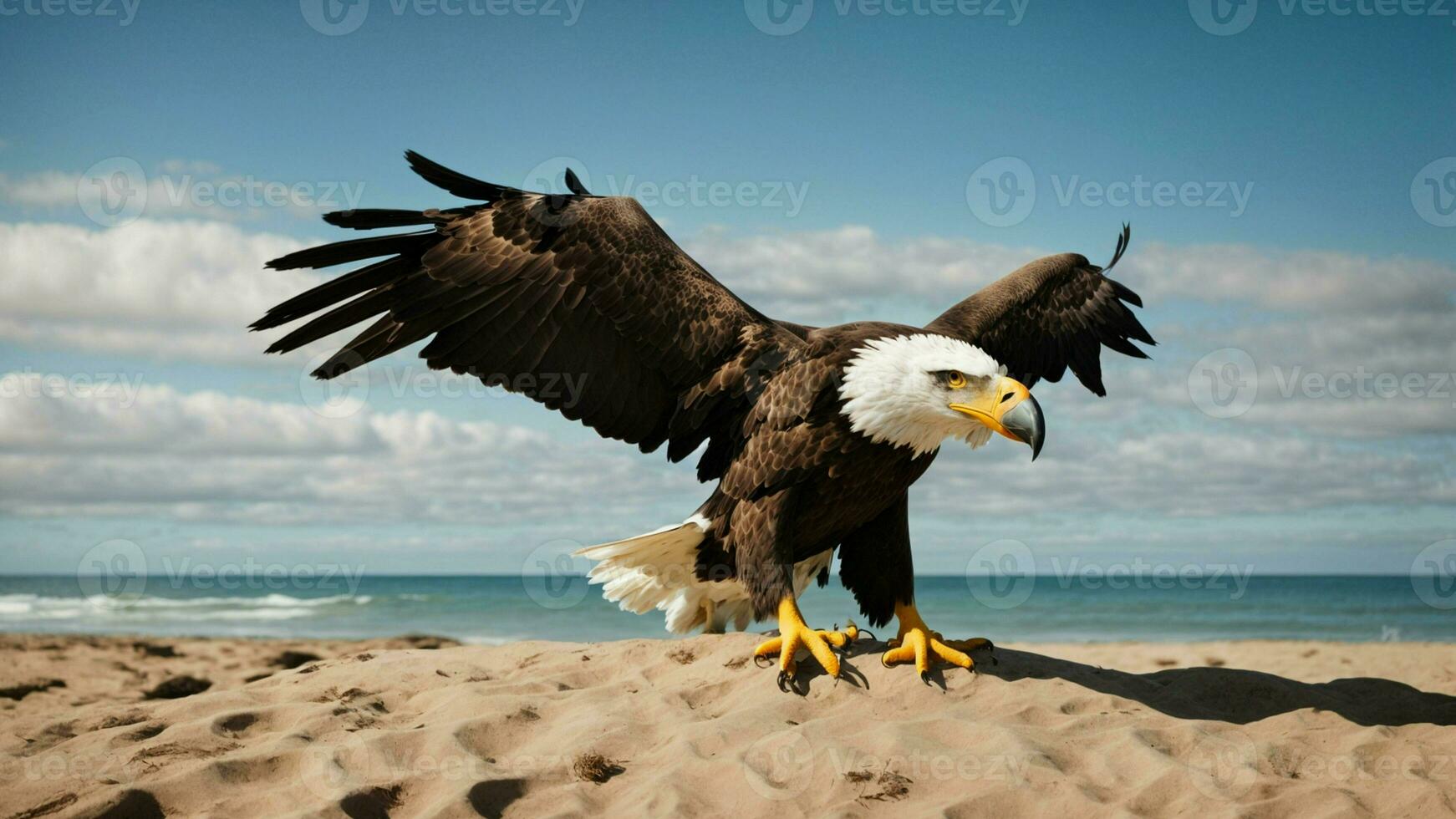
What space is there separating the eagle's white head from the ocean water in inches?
450

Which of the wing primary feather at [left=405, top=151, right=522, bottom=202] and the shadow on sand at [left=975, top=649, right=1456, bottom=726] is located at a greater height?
the wing primary feather at [left=405, top=151, right=522, bottom=202]

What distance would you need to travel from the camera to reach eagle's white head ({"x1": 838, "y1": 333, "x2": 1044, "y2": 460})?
4.12 meters

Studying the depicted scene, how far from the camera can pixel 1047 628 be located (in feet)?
73.9

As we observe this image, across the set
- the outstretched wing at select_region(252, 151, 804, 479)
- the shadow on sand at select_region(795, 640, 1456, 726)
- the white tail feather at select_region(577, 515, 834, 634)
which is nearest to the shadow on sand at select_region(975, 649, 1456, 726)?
the shadow on sand at select_region(795, 640, 1456, 726)

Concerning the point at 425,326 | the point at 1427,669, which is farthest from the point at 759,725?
the point at 1427,669

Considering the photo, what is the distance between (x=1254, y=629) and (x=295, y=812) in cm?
2297

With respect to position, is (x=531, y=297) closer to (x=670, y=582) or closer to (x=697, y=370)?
(x=697, y=370)

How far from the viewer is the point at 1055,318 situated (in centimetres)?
571

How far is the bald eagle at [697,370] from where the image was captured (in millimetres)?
4344

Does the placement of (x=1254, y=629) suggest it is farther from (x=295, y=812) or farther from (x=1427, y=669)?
(x=295, y=812)

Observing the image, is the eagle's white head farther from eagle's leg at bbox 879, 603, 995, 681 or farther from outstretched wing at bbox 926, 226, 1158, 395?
outstretched wing at bbox 926, 226, 1158, 395

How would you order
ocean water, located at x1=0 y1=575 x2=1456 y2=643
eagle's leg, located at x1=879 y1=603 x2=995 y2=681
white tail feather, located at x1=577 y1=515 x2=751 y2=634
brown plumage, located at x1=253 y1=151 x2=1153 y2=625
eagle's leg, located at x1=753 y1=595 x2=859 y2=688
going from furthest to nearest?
1. ocean water, located at x1=0 y1=575 x2=1456 y2=643
2. white tail feather, located at x1=577 y1=515 x2=751 y2=634
3. brown plumage, located at x1=253 y1=151 x2=1153 y2=625
4. eagle's leg, located at x1=879 y1=603 x2=995 y2=681
5. eagle's leg, located at x1=753 y1=595 x2=859 y2=688
